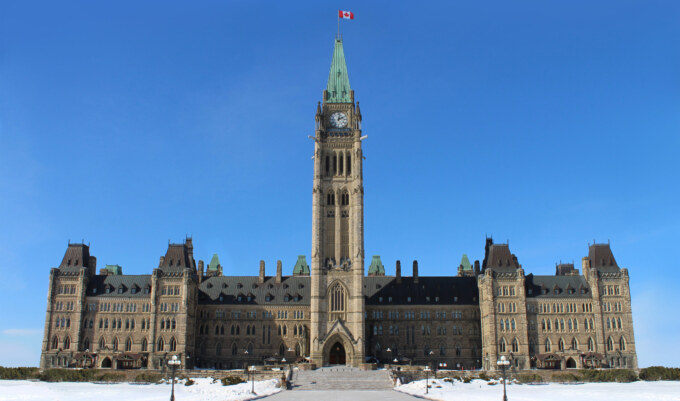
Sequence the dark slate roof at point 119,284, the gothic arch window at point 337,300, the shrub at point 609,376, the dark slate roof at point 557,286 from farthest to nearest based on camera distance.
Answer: the dark slate roof at point 557,286 → the dark slate roof at point 119,284 → the gothic arch window at point 337,300 → the shrub at point 609,376

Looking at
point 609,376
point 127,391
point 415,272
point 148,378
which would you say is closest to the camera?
point 127,391

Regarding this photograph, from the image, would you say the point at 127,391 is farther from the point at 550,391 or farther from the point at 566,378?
the point at 566,378

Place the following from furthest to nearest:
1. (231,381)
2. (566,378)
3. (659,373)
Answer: (659,373), (566,378), (231,381)

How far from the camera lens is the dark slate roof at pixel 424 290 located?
119 meters

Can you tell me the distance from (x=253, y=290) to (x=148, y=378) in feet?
115

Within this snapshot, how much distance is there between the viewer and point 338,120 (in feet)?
384

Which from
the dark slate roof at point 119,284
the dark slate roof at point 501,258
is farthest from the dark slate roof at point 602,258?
the dark slate roof at point 119,284

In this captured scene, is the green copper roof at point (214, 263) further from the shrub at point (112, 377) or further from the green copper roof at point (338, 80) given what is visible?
the shrub at point (112, 377)

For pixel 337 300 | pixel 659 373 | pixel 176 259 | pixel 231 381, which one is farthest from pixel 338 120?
pixel 659 373

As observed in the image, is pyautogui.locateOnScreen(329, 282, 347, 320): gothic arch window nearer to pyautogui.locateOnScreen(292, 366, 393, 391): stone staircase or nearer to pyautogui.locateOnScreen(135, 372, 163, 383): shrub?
pyautogui.locateOnScreen(292, 366, 393, 391): stone staircase

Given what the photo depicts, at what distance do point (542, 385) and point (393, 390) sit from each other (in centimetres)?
2015

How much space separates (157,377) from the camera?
8738 centimetres

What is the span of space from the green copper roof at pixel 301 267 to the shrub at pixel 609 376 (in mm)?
73409

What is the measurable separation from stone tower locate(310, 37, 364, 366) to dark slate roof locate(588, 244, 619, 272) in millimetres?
38006
